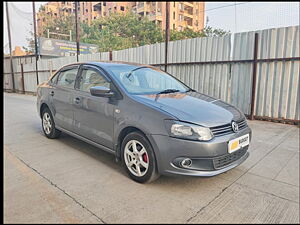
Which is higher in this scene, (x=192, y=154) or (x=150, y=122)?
(x=150, y=122)

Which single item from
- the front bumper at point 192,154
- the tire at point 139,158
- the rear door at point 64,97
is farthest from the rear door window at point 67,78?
the front bumper at point 192,154

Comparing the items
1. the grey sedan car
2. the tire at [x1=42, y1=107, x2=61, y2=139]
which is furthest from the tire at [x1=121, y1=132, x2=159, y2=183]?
the tire at [x1=42, y1=107, x2=61, y2=139]

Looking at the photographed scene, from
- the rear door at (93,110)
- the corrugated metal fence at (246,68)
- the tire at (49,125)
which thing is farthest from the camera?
the corrugated metal fence at (246,68)

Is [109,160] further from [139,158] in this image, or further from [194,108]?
[194,108]

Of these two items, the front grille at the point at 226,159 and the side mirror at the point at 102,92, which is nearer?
the front grille at the point at 226,159

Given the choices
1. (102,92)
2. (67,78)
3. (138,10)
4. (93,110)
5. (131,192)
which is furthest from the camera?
(138,10)

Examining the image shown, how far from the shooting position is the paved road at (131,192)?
211 cm

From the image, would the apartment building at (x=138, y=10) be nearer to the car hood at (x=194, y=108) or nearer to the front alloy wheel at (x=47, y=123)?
the front alloy wheel at (x=47, y=123)

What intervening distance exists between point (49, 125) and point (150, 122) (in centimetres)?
288

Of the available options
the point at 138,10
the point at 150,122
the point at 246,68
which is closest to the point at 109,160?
the point at 150,122

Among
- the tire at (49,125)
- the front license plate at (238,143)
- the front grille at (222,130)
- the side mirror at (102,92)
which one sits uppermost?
the side mirror at (102,92)

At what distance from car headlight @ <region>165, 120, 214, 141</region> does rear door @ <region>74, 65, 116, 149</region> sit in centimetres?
97

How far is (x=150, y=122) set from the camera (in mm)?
2527

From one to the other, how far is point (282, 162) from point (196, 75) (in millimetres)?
4248
